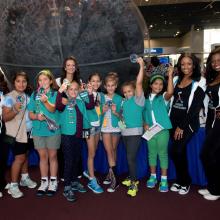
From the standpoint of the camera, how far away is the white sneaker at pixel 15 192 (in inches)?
122

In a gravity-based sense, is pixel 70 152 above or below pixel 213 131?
below

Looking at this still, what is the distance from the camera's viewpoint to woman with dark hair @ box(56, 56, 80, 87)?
2.99 metres

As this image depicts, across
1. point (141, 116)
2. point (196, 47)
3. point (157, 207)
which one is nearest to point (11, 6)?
point (141, 116)

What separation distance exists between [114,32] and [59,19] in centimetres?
58

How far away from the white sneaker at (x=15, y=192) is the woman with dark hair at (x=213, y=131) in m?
1.83

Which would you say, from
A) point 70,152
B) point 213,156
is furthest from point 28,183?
point 213,156

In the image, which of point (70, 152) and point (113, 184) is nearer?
point (70, 152)

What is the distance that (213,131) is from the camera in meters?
2.82

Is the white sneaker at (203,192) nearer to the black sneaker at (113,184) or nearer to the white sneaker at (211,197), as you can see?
the white sneaker at (211,197)

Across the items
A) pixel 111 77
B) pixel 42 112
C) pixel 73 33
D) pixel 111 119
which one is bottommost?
pixel 111 119

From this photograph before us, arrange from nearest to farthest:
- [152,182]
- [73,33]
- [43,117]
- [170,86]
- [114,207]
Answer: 1. [114,207]
2. [43,117]
3. [170,86]
4. [73,33]
5. [152,182]

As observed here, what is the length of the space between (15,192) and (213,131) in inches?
79.5

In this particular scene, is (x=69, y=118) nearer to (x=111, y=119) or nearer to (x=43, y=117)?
(x=43, y=117)

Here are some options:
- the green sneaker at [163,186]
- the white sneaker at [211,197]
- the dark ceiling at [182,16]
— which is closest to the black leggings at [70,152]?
the green sneaker at [163,186]
